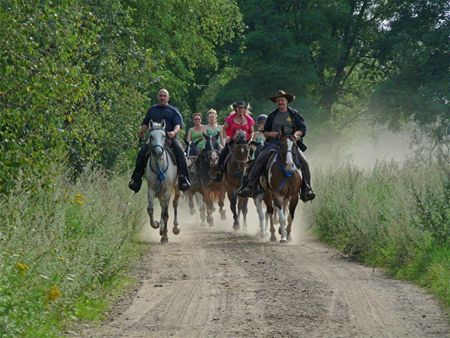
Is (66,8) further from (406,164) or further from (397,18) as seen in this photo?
(397,18)

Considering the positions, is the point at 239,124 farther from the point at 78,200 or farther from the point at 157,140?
the point at 78,200

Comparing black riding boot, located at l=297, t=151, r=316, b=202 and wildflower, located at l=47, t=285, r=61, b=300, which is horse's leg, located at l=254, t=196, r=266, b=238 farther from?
wildflower, located at l=47, t=285, r=61, b=300

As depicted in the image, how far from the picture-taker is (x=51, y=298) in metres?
11.1

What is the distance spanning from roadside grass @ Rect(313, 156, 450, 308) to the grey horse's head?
137 inches

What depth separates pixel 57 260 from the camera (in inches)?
479

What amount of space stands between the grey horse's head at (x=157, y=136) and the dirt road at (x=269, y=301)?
3139 millimetres

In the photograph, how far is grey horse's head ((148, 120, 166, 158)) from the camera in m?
21.8

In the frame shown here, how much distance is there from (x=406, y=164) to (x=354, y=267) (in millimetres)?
6678

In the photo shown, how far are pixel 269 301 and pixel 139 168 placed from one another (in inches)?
388

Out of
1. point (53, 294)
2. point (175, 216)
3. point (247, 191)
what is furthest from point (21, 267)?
point (175, 216)

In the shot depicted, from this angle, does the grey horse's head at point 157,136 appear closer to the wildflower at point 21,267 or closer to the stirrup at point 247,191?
the stirrup at point 247,191

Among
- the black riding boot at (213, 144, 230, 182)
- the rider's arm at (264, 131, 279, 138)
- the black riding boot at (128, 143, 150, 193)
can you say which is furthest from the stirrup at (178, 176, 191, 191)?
the black riding boot at (213, 144, 230, 182)

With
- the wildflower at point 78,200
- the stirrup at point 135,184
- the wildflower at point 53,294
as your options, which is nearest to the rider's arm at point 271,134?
the stirrup at point 135,184

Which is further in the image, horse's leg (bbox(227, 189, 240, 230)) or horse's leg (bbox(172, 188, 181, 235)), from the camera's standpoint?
horse's leg (bbox(227, 189, 240, 230))
